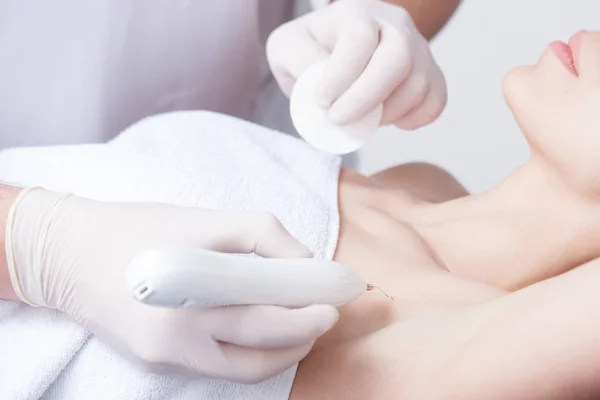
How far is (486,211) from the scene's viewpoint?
93 centimetres

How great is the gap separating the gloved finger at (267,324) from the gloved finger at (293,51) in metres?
0.47

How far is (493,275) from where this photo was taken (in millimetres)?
904

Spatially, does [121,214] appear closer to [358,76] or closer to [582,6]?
[358,76]

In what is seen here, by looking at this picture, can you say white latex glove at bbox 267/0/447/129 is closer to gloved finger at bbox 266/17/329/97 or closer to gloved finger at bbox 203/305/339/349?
gloved finger at bbox 266/17/329/97

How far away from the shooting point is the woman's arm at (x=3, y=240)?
2.27 feet

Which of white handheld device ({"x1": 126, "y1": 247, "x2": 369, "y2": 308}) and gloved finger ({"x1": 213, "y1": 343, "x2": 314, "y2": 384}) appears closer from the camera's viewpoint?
white handheld device ({"x1": 126, "y1": 247, "x2": 369, "y2": 308})

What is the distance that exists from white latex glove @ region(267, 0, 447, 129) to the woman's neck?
176 millimetres

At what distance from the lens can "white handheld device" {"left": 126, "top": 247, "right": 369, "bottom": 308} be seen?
0.49 metres

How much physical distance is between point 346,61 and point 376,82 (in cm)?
5

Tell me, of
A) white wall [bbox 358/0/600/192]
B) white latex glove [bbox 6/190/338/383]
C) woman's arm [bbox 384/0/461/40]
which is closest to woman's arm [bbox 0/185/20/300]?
white latex glove [bbox 6/190/338/383]

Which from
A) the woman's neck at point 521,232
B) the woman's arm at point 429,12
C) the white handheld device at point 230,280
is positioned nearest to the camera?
the white handheld device at point 230,280

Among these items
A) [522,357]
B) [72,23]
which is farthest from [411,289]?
[72,23]

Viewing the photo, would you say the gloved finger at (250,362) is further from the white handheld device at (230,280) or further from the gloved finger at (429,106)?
the gloved finger at (429,106)

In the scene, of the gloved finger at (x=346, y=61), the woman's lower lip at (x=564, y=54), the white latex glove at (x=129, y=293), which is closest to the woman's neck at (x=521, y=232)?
the woman's lower lip at (x=564, y=54)
